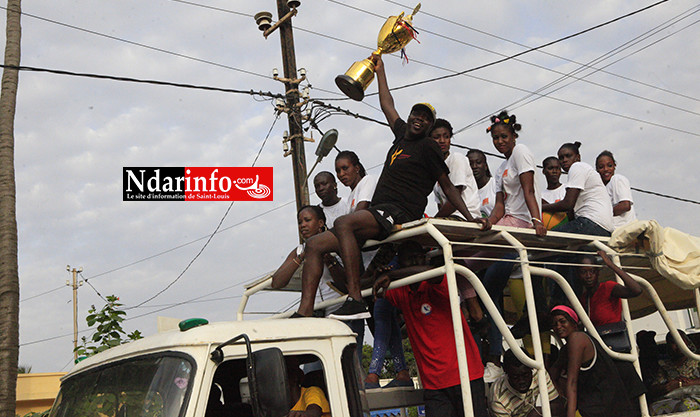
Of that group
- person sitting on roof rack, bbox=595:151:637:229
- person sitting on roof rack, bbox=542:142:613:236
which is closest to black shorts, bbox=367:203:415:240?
person sitting on roof rack, bbox=542:142:613:236

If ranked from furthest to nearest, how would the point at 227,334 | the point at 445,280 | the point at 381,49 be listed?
the point at 381,49, the point at 445,280, the point at 227,334

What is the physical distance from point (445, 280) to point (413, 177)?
725mm

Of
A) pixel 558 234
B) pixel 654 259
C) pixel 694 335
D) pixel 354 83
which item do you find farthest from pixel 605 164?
pixel 354 83

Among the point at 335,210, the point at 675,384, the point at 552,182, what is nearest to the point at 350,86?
the point at 335,210

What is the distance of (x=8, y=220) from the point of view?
9.24 m

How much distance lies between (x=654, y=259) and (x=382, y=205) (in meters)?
2.32

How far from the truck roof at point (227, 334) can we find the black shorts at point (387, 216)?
2.53 ft

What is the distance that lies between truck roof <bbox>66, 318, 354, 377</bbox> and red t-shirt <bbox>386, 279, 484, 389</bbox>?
80 centimetres

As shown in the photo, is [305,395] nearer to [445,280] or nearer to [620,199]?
[445,280]

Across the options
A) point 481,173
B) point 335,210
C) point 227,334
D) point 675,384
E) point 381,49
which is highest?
point 381,49

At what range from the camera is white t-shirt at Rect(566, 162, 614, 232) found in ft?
19.7

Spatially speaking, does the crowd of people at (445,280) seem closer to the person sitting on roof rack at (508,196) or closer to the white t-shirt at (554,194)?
the person sitting on roof rack at (508,196)

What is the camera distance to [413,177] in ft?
15.6

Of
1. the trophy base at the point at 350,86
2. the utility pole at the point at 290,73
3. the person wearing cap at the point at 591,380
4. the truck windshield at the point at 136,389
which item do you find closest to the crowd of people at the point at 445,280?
the person wearing cap at the point at 591,380
